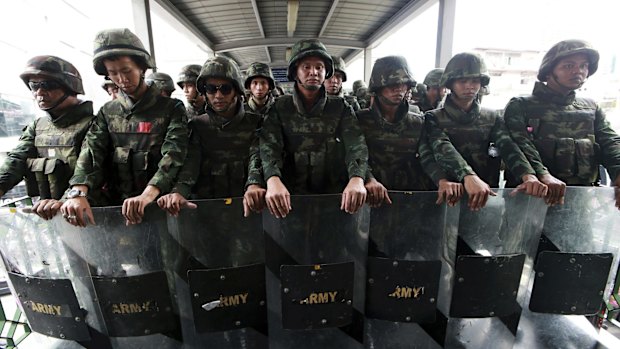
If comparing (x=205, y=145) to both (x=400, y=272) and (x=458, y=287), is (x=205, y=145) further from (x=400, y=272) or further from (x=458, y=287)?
(x=458, y=287)

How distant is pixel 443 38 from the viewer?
16.1 ft

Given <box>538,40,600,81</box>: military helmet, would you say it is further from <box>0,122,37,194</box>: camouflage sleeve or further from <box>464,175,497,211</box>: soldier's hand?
<box>0,122,37,194</box>: camouflage sleeve

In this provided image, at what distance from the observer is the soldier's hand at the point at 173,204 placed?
150 centimetres

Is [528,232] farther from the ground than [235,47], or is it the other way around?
[235,47]

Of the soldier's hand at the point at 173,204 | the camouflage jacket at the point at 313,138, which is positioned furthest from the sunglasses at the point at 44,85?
the camouflage jacket at the point at 313,138

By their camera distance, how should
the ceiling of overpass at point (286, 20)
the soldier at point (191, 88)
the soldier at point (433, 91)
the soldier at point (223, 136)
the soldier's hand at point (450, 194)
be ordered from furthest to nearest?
the ceiling of overpass at point (286, 20) < the soldier at point (433, 91) < the soldier at point (191, 88) < the soldier at point (223, 136) < the soldier's hand at point (450, 194)

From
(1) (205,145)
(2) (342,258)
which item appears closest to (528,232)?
(2) (342,258)

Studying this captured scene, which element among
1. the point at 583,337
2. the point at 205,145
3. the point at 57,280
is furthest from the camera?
the point at 205,145

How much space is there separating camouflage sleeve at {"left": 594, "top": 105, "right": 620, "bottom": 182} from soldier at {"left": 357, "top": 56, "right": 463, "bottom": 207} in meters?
1.27

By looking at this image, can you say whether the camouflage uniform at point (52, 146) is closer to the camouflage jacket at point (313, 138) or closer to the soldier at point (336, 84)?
the camouflage jacket at point (313, 138)

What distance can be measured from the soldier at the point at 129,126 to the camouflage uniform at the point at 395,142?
1379mm

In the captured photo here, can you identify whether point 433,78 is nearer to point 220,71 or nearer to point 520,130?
point 520,130

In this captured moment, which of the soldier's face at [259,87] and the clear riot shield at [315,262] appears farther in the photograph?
the soldier's face at [259,87]

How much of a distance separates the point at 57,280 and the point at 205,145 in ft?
3.78
